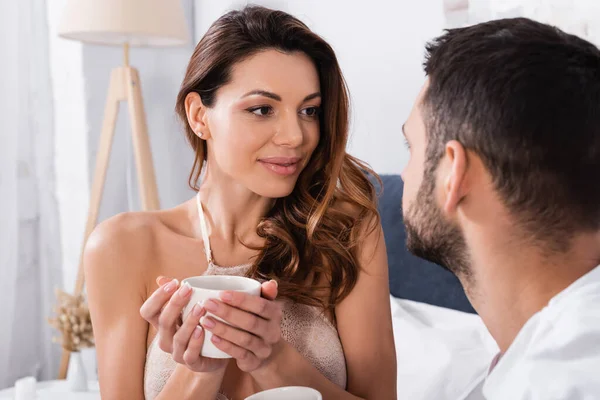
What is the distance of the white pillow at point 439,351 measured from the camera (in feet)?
5.26

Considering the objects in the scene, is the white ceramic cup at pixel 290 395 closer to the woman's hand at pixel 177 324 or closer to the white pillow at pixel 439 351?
the woman's hand at pixel 177 324

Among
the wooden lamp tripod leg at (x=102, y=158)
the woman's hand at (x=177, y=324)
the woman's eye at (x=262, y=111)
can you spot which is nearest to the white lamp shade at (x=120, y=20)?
the wooden lamp tripod leg at (x=102, y=158)

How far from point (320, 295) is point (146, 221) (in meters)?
0.47

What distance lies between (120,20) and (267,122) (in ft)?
5.26

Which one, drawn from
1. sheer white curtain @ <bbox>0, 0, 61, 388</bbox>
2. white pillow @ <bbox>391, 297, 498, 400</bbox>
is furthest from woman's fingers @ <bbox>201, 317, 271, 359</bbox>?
sheer white curtain @ <bbox>0, 0, 61, 388</bbox>

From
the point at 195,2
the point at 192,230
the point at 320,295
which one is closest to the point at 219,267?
the point at 192,230

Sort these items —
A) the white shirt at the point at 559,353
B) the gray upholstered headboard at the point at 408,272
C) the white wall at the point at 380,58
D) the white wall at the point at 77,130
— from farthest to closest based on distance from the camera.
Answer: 1. the white wall at the point at 77,130
2. the white wall at the point at 380,58
3. the gray upholstered headboard at the point at 408,272
4. the white shirt at the point at 559,353

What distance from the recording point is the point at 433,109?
948 millimetres

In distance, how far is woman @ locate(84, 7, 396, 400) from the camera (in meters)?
1.45

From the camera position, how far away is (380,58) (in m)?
2.47

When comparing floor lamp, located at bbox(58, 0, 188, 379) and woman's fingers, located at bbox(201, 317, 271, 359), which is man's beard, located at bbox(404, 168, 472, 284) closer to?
woman's fingers, located at bbox(201, 317, 271, 359)

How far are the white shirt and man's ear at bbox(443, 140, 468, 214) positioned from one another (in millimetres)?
186

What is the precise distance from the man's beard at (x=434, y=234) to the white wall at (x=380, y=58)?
4.68 ft

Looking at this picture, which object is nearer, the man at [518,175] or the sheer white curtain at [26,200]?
the man at [518,175]
